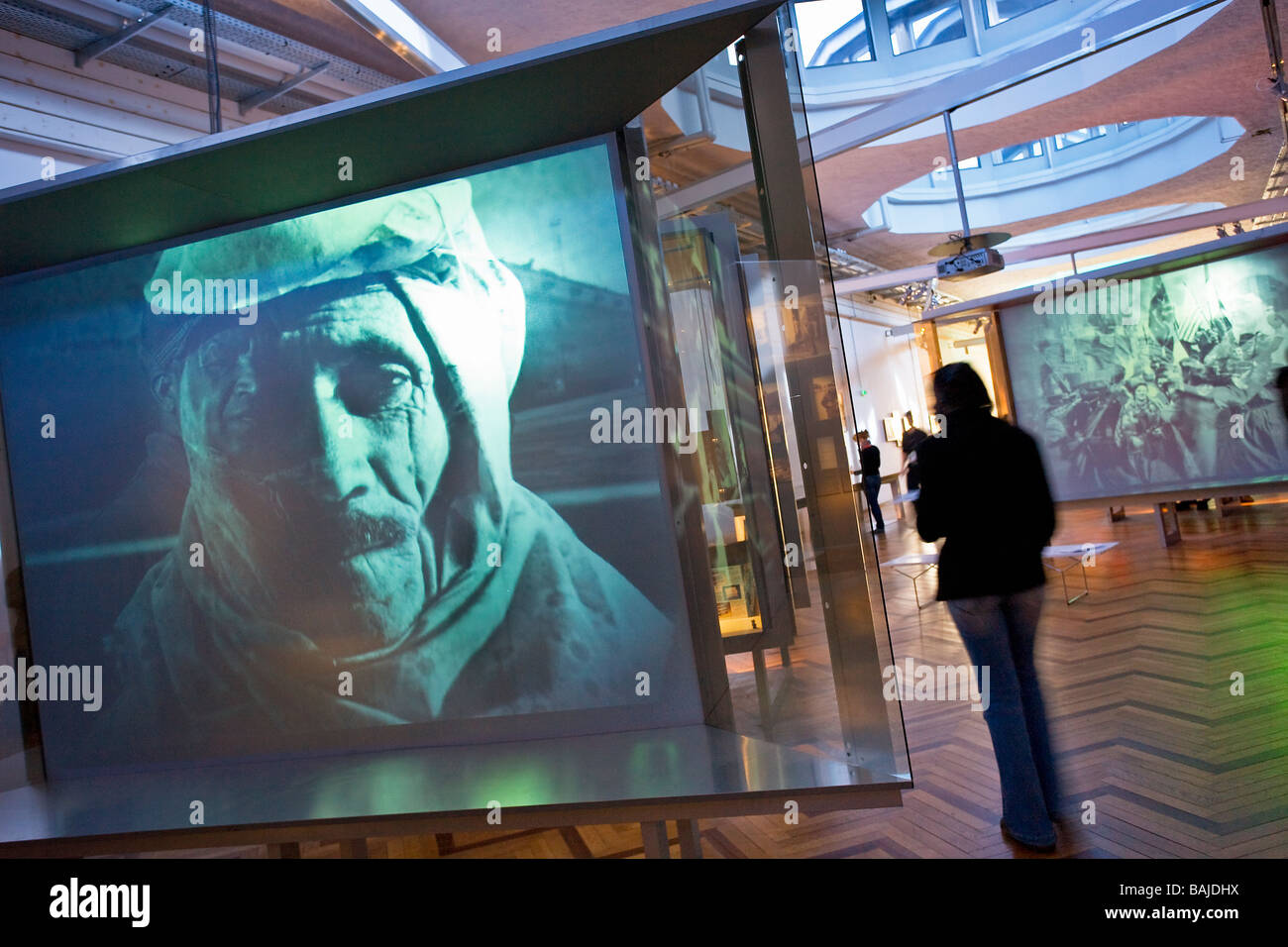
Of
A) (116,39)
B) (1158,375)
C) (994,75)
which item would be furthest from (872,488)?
(116,39)

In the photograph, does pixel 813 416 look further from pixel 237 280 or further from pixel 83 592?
pixel 83 592

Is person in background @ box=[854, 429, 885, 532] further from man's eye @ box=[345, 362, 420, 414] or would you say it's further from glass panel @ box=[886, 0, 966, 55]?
man's eye @ box=[345, 362, 420, 414]

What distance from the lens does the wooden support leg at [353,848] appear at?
329 centimetres

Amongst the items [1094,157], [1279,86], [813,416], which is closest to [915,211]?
[1094,157]

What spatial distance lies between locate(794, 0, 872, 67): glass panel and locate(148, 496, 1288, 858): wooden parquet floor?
661cm

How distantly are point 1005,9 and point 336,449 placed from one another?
913 centimetres

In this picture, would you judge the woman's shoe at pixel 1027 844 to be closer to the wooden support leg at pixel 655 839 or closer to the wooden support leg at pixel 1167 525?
the wooden support leg at pixel 655 839

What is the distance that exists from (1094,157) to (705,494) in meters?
13.0

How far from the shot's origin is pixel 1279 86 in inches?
270

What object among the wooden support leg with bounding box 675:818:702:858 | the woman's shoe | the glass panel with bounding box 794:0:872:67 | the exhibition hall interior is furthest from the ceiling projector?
the wooden support leg with bounding box 675:818:702:858

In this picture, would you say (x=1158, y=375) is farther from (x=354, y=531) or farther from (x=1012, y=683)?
(x=354, y=531)

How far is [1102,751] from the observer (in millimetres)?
3727

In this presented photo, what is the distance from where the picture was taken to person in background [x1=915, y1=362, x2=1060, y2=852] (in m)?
3.03

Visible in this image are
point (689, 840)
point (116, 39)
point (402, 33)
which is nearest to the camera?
point (689, 840)
